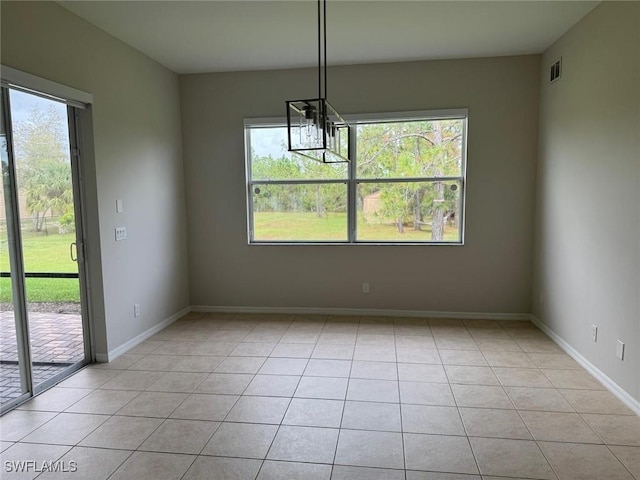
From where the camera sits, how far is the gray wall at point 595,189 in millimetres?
2580

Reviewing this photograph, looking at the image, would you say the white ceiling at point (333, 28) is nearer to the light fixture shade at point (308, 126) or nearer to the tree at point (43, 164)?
the tree at point (43, 164)

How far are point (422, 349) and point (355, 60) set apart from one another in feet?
9.79

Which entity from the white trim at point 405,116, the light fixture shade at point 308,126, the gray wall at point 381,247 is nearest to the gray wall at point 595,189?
the gray wall at point 381,247

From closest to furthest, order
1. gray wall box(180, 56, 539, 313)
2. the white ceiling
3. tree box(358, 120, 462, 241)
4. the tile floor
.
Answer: the tile floor
the white ceiling
gray wall box(180, 56, 539, 313)
tree box(358, 120, 462, 241)

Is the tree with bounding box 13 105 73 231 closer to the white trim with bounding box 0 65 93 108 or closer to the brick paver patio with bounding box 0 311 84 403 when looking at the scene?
the white trim with bounding box 0 65 93 108

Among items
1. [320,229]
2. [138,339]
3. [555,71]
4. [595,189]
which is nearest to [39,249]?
[138,339]

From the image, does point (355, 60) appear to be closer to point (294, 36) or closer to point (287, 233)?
point (294, 36)

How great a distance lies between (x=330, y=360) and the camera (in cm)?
334

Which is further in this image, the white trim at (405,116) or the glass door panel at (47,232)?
the white trim at (405,116)

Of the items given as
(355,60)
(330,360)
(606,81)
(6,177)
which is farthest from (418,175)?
(6,177)

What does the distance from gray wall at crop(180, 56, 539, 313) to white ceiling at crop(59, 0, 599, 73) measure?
0.83 ft

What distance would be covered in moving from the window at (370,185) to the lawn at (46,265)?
1.99m

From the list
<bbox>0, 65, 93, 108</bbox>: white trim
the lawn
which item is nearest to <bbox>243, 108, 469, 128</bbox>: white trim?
<bbox>0, 65, 93, 108</bbox>: white trim

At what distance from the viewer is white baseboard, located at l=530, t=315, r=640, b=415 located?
254 cm
